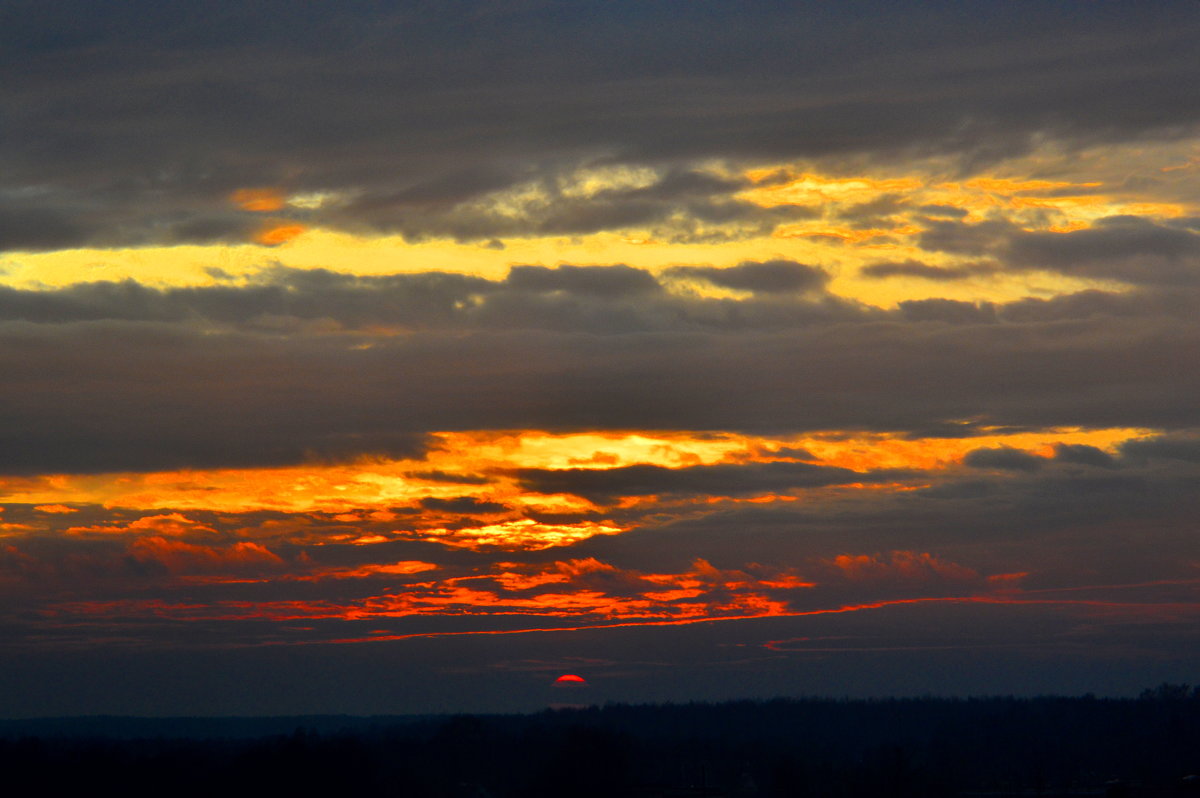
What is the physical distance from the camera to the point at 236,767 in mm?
116062

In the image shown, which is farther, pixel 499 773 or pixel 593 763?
pixel 499 773

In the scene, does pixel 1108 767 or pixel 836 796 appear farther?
pixel 1108 767

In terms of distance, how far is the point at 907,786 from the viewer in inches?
4823

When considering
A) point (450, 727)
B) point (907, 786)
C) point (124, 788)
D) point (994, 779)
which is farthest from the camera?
point (450, 727)

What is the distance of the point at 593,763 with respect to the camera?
123750mm

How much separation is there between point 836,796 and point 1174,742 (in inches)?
2513

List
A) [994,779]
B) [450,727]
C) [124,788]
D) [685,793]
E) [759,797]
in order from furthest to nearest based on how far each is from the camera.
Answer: [450,727] → [994,779] → [759,797] → [685,793] → [124,788]

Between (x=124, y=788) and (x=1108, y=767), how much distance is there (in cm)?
11458

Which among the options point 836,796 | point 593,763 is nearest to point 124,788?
point 593,763

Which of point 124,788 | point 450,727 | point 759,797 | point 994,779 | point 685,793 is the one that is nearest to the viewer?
point 124,788

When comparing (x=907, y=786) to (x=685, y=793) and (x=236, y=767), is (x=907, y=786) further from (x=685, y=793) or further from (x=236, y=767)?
(x=236, y=767)

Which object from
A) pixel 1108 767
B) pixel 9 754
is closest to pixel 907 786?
pixel 1108 767

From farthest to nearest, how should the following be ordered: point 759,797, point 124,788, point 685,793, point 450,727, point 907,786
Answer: point 450,727 < point 759,797 < point 685,793 < point 907,786 < point 124,788

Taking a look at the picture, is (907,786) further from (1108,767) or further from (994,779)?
(1108,767)
